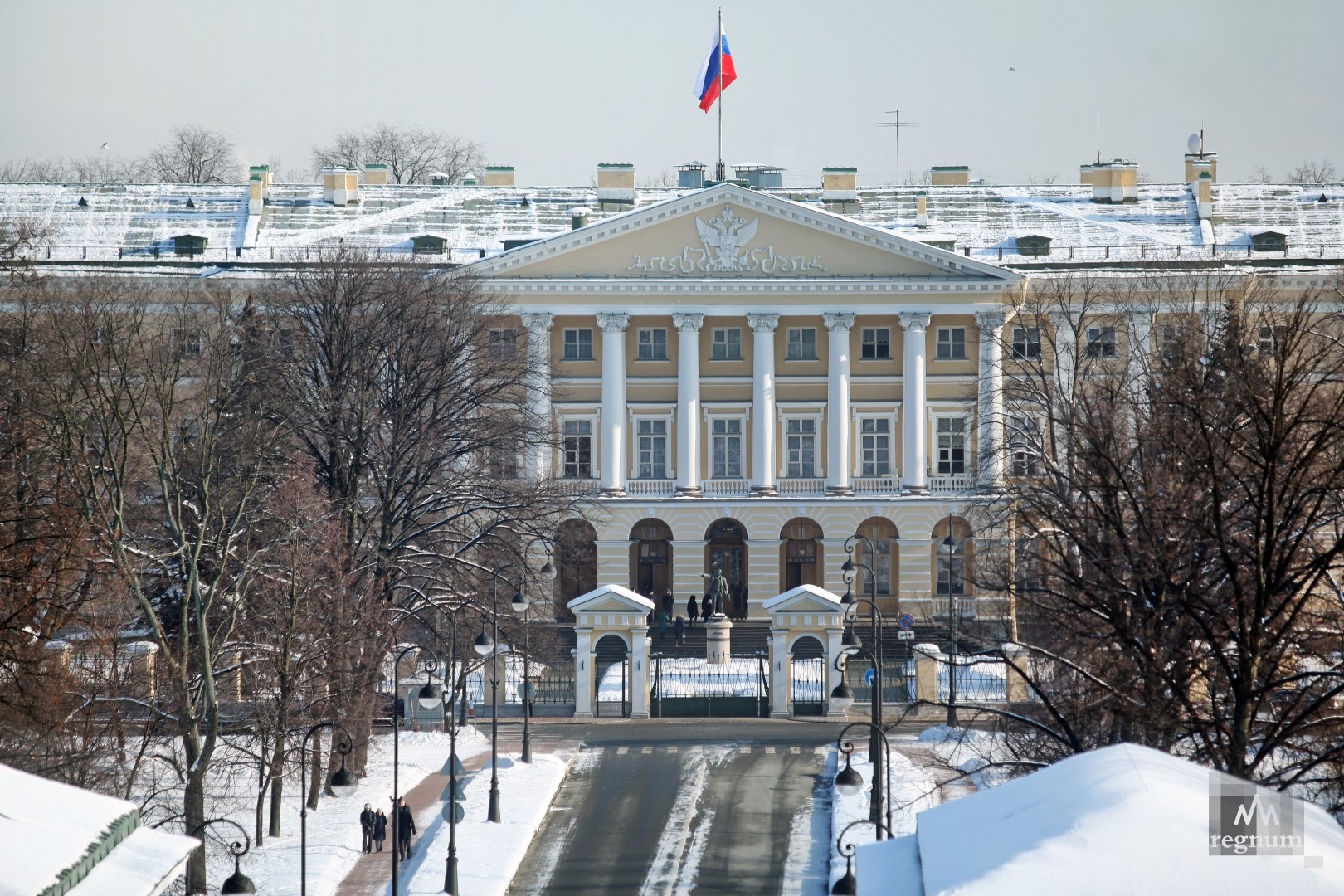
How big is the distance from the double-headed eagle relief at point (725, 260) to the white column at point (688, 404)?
5.51 feet

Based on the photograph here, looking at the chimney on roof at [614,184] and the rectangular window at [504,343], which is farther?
the chimney on roof at [614,184]

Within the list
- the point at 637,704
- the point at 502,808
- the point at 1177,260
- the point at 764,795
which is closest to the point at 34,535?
the point at 502,808

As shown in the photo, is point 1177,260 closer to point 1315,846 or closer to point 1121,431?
point 1121,431

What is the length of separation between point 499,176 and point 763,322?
14.9m

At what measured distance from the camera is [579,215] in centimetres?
6875

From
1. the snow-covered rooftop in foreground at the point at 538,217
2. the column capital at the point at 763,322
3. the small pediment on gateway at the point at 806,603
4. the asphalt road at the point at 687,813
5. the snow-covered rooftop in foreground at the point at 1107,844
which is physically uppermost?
the snow-covered rooftop in foreground at the point at 538,217

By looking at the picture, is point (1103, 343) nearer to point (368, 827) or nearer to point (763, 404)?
point (763, 404)

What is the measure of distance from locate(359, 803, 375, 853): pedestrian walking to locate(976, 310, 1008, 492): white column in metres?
29.5

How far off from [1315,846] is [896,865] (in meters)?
4.79

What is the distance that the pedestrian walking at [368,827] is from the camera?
36719mm

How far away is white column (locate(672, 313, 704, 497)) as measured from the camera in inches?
2613

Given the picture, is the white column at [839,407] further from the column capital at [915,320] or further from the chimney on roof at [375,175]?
the chimney on roof at [375,175]

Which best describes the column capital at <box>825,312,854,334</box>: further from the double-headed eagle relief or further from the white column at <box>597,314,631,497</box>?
the white column at <box>597,314,631,497</box>
